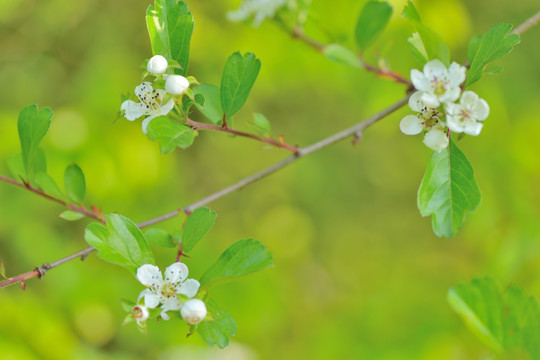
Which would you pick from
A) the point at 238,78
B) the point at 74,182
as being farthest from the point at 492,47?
the point at 74,182

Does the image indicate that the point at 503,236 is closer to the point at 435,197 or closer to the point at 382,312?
the point at 382,312

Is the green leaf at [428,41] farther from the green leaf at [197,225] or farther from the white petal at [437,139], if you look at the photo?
the green leaf at [197,225]

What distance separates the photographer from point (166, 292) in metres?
0.66

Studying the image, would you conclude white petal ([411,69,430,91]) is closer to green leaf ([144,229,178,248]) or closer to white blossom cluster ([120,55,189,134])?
white blossom cluster ([120,55,189,134])

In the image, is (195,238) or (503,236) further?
(503,236)

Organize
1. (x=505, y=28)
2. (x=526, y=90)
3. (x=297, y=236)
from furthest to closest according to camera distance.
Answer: (x=297, y=236)
(x=526, y=90)
(x=505, y=28)

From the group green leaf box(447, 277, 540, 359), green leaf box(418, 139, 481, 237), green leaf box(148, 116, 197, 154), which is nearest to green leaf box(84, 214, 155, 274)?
green leaf box(148, 116, 197, 154)

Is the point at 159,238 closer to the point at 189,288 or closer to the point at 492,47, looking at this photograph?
the point at 189,288

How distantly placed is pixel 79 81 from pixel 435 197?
1.47 metres

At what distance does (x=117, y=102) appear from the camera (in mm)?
1687

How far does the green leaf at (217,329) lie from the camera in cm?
65

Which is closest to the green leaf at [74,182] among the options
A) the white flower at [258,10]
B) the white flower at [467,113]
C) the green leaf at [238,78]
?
the green leaf at [238,78]

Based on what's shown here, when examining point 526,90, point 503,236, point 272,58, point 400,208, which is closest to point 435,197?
point 503,236

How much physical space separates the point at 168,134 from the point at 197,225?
0.12 m
